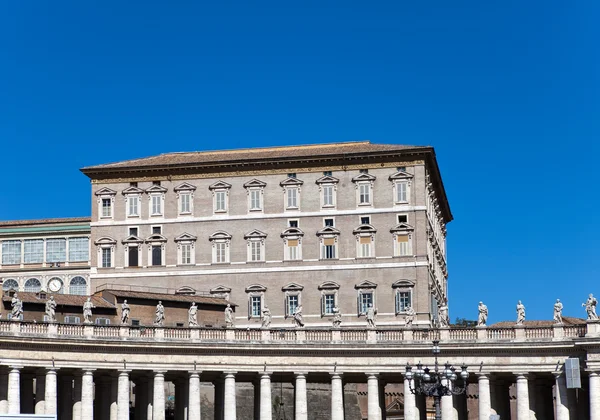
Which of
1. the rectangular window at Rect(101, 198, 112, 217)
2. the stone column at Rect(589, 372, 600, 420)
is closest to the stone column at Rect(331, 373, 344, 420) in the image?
the stone column at Rect(589, 372, 600, 420)

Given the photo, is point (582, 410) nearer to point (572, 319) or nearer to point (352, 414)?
point (352, 414)

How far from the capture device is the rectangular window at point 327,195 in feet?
372

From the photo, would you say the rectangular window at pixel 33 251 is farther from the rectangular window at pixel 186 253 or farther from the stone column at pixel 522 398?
the stone column at pixel 522 398

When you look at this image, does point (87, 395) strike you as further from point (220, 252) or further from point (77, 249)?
point (77, 249)

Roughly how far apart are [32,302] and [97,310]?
661 centimetres

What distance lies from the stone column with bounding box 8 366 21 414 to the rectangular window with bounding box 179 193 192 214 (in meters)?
45.7

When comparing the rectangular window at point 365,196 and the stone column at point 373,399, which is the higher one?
the rectangular window at point 365,196

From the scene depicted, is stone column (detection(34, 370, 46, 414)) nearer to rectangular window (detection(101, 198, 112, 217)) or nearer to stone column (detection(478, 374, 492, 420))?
stone column (detection(478, 374, 492, 420))

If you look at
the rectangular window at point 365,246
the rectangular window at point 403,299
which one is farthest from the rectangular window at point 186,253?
the rectangular window at point 403,299

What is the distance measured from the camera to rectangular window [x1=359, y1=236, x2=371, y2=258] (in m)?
112

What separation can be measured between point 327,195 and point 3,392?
161 feet

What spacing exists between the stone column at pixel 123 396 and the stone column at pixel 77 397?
262cm

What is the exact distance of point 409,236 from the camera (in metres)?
111

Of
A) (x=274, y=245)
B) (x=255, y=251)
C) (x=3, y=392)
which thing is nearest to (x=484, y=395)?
(x=3, y=392)
